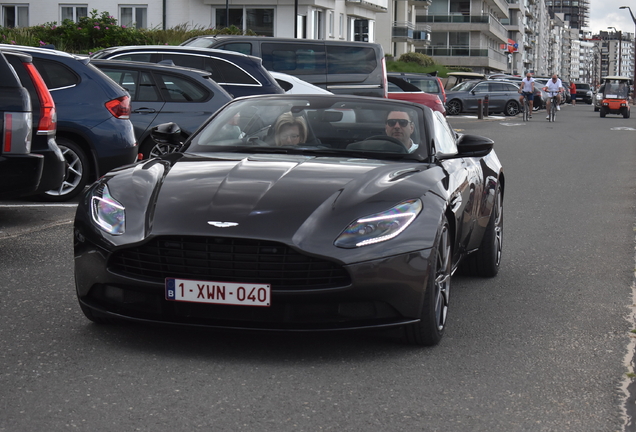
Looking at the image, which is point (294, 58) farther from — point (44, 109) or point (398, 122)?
point (398, 122)

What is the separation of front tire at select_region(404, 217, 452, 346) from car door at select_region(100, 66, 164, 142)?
7.53 meters

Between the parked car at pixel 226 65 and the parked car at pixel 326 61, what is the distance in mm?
4151

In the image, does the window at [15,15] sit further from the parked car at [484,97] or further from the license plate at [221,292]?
the license plate at [221,292]

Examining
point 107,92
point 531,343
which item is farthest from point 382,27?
point 531,343

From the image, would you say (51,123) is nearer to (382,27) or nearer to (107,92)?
(107,92)

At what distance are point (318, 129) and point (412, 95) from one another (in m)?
20.0

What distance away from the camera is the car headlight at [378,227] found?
457cm

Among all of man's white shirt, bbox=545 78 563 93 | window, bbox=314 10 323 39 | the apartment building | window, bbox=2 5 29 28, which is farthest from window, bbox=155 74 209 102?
window, bbox=314 10 323 39

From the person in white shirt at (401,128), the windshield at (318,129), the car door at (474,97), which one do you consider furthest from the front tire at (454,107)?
the person in white shirt at (401,128)

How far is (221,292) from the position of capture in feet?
14.8

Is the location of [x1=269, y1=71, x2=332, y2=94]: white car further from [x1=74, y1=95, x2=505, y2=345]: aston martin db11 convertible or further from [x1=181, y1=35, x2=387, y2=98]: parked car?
[x1=74, y1=95, x2=505, y2=345]: aston martin db11 convertible

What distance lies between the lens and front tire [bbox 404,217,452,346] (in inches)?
189

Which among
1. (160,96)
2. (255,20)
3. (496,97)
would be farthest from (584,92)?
(160,96)

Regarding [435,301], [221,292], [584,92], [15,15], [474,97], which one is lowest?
[435,301]
